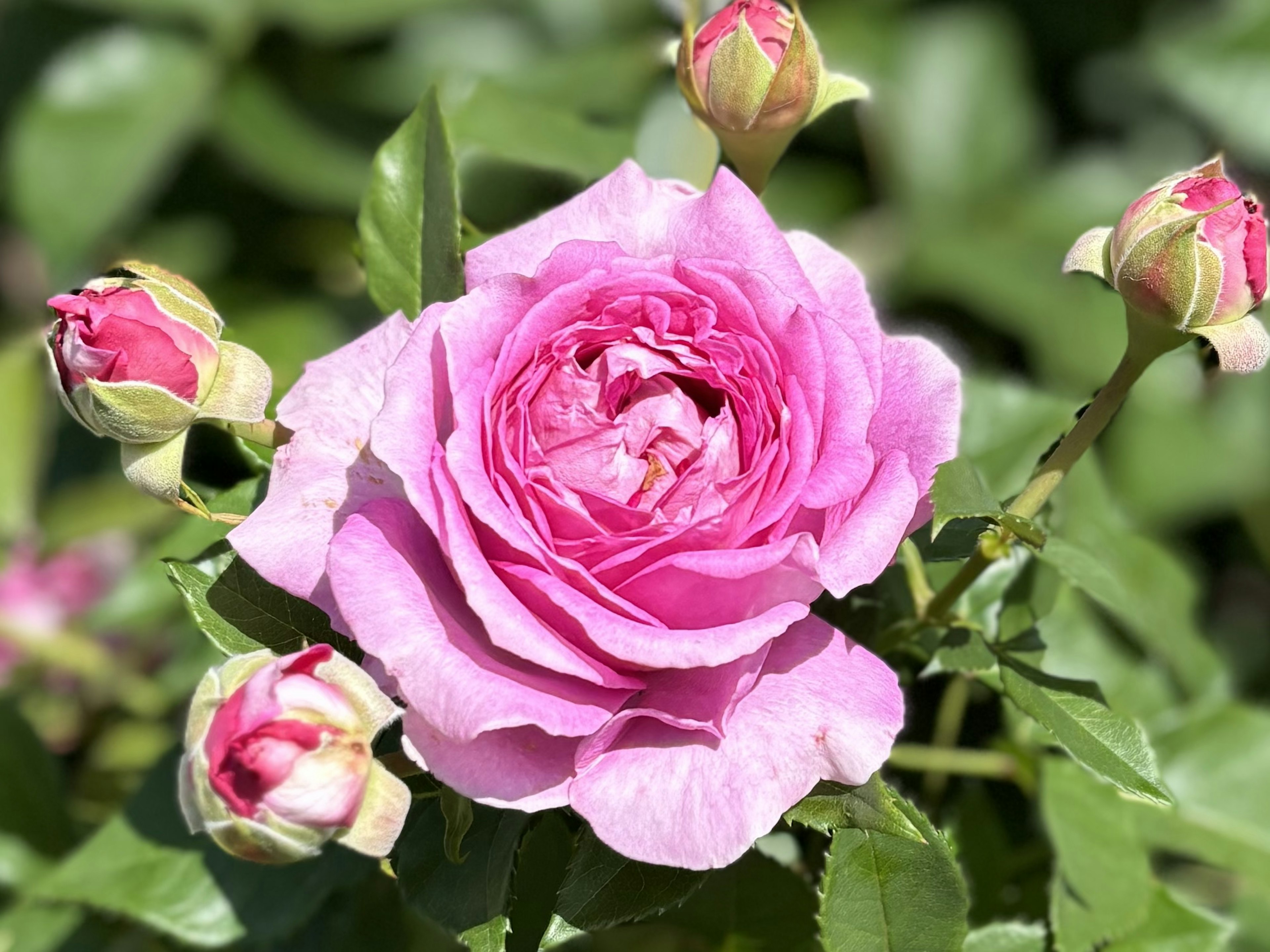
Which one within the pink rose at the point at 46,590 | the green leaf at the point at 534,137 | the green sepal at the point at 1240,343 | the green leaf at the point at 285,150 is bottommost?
the pink rose at the point at 46,590

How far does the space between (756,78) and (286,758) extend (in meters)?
0.56

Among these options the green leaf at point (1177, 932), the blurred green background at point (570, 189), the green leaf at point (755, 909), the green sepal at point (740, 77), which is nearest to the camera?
the green sepal at point (740, 77)

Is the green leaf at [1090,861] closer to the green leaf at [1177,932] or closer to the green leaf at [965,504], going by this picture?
the green leaf at [1177,932]

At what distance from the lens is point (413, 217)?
1.06 m

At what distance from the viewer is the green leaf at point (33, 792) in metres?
1.53

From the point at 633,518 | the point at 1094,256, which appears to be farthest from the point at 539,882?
the point at 1094,256

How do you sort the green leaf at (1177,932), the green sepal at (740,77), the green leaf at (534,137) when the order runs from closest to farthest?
1. the green sepal at (740,77)
2. the green leaf at (1177,932)
3. the green leaf at (534,137)

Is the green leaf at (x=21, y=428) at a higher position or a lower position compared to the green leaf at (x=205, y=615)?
lower

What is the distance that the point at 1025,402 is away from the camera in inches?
57.2

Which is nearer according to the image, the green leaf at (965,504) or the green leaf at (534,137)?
the green leaf at (965,504)

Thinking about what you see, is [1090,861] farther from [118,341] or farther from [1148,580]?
[118,341]

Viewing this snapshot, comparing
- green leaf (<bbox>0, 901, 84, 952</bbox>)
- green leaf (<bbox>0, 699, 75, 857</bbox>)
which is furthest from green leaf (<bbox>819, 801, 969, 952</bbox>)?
green leaf (<bbox>0, 699, 75, 857</bbox>)

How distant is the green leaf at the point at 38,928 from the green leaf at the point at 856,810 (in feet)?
3.32

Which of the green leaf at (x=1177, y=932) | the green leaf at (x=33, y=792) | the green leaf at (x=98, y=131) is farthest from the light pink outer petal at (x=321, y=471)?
the green leaf at (x=98, y=131)
